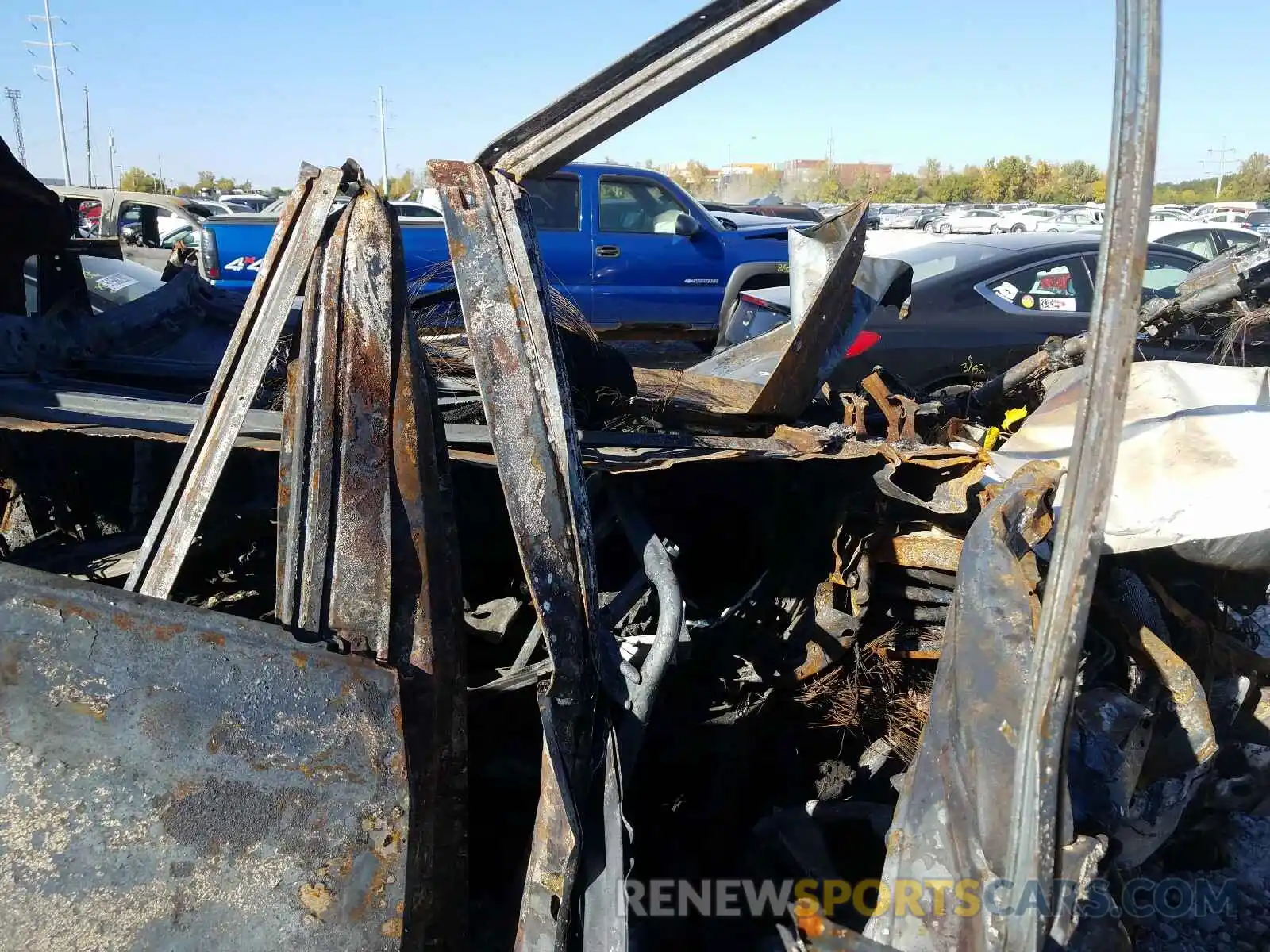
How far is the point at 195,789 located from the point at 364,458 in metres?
0.58

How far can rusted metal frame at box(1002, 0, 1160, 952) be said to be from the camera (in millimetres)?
994

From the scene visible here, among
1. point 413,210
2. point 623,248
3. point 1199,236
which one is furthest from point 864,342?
point 413,210

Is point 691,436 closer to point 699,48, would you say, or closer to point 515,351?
point 515,351

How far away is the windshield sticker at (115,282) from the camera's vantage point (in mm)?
4004

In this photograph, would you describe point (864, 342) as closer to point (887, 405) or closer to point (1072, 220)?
point (887, 405)

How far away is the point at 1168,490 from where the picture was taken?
2234mm

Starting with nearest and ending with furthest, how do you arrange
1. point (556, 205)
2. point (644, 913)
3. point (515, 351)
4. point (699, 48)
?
point (699, 48) → point (515, 351) → point (644, 913) → point (556, 205)

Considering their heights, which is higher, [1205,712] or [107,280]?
[107,280]

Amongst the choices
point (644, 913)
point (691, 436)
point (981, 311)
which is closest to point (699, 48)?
point (691, 436)

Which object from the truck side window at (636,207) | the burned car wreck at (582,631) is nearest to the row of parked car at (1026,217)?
the truck side window at (636,207)

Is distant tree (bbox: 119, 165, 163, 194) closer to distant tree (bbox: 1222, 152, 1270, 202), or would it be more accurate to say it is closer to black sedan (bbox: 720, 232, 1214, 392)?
black sedan (bbox: 720, 232, 1214, 392)

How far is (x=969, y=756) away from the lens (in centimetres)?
141

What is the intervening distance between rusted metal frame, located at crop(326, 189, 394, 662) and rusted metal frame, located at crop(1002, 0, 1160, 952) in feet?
3.25

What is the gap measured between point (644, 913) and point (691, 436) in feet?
4.17
